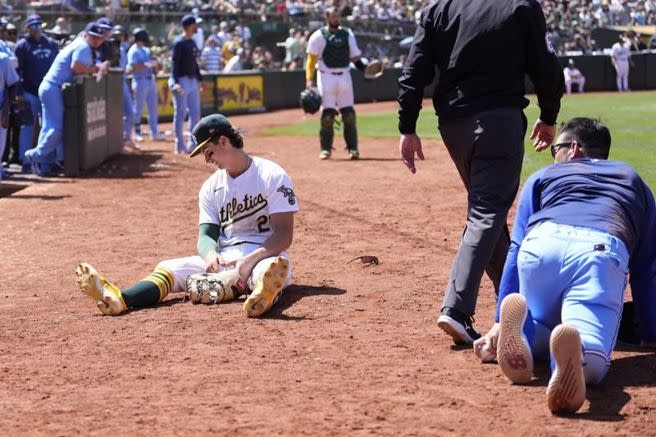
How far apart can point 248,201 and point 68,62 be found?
30.5 feet

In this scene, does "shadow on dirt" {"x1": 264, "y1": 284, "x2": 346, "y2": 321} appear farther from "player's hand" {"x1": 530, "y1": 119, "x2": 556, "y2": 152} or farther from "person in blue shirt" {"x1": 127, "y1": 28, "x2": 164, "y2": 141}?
"person in blue shirt" {"x1": 127, "y1": 28, "x2": 164, "y2": 141}

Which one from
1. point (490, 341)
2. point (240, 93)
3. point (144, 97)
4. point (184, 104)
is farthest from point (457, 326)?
point (240, 93)

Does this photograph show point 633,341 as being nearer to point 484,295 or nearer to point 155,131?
point 484,295

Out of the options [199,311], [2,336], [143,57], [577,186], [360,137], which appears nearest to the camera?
[577,186]

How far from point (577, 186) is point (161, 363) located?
2.35 meters

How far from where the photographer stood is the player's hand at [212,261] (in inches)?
289

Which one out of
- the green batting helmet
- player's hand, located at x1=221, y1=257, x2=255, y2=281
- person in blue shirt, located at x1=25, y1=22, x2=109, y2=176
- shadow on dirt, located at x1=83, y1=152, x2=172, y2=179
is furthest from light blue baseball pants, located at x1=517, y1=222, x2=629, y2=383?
the green batting helmet

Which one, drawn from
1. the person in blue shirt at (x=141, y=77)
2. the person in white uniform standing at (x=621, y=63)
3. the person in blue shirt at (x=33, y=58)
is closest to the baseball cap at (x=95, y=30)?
the person in blue shirt at (x=33, y=58)

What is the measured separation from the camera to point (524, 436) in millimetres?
4461

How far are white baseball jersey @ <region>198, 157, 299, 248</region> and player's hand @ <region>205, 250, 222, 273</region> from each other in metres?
0.21

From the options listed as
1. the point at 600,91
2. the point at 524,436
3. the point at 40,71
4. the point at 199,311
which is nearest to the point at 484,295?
the point at 199,311

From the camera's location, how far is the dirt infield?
4.75m

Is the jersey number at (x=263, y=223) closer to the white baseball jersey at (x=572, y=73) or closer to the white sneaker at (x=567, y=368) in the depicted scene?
the white sneaker at (x=567, y=368)

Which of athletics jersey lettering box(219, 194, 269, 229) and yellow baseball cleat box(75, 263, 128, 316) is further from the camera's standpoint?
athletics jersey lettering box(219, 194, 269, 229)
